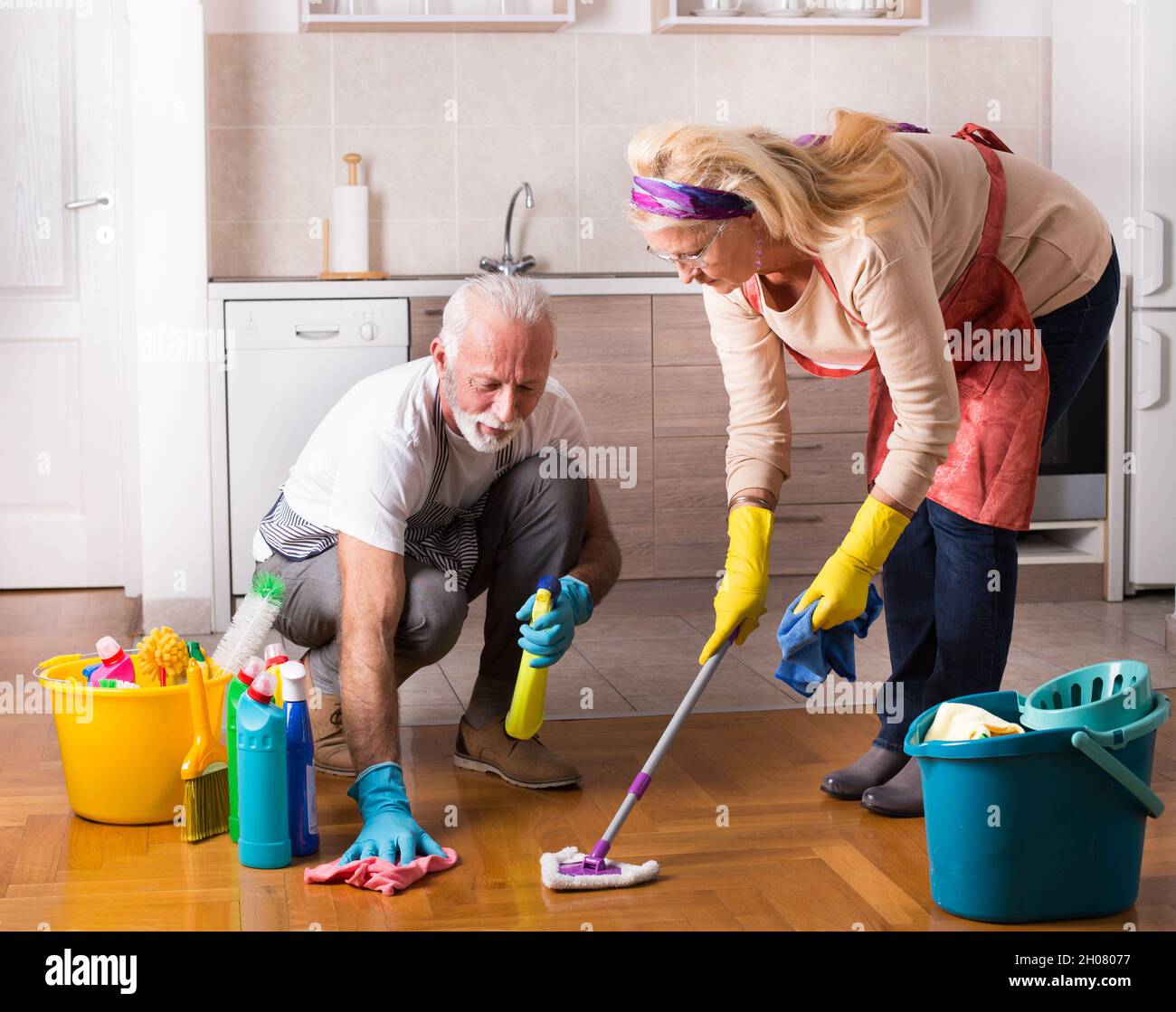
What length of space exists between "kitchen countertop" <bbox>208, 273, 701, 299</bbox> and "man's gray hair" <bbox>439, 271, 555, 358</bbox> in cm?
159

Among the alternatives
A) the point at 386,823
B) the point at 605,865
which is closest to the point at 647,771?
the point at 605,865

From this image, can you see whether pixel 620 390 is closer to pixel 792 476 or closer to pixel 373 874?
pixel 792 476

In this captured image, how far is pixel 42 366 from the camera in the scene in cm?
418

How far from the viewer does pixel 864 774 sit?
2305mm

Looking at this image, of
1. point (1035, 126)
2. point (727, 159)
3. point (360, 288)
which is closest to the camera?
point (727, 159)

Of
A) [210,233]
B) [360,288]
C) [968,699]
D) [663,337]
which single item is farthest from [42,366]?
[968,699]

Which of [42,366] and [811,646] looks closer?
[811,646]

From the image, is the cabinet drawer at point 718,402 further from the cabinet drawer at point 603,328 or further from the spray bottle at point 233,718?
the spray bottle at point 233,718

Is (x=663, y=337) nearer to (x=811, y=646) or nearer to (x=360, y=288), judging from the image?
(x=360, y=288)

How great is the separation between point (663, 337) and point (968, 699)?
2026 millimetres

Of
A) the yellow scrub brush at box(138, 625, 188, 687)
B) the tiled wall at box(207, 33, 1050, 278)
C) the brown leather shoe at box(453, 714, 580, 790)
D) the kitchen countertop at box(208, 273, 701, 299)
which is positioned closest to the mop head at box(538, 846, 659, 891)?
the brown leather shoe at box(453, 714, 580, 790)

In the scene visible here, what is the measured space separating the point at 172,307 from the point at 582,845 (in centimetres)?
212

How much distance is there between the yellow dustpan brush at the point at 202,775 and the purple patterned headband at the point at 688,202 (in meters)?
0.95
